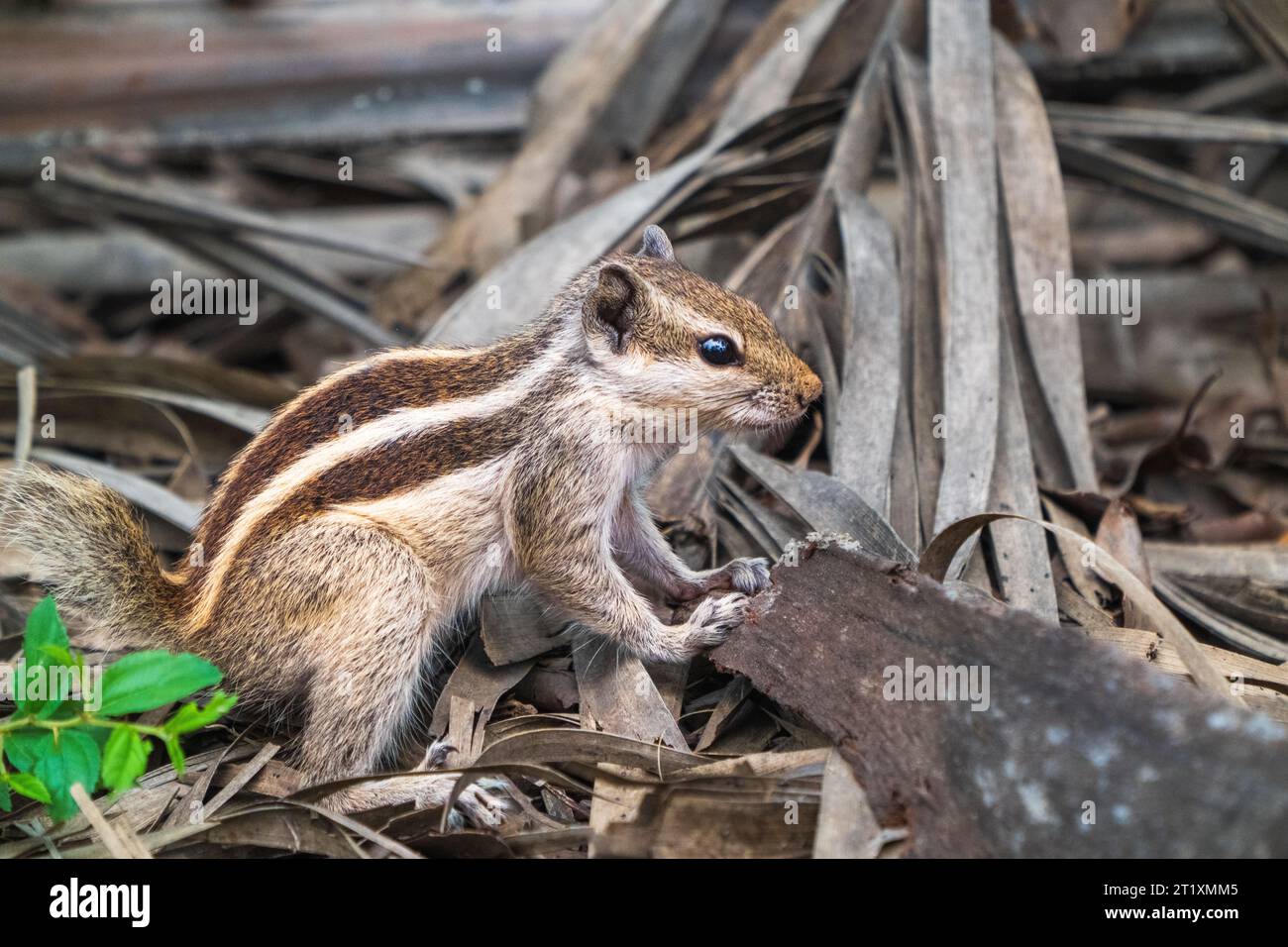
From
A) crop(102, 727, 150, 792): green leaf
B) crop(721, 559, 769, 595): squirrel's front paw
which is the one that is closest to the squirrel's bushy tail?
crop(102, 727, 150, 792): green leaf

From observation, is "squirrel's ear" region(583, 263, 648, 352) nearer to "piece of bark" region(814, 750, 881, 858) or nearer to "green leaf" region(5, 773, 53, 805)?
"piece of bark" region(814, 750, 881, 858)

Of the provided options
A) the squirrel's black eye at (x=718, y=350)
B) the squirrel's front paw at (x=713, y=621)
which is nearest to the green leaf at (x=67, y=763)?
the squirrel's front paw at (x=713, y=621)

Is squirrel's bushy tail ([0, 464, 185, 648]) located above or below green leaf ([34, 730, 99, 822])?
above

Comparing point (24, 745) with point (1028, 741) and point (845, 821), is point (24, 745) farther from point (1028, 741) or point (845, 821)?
point (1028, 741)

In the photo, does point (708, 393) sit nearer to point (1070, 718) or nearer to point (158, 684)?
point (1070, 718)

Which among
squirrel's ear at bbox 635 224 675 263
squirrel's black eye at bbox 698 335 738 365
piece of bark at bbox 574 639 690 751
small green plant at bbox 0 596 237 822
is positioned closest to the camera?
small green plant at bbox 0 596 237 822

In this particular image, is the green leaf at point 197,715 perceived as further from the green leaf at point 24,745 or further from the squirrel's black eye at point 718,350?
the squirrel's black eye at point 718,350

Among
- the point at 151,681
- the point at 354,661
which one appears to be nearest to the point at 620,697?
the point at 354,661
